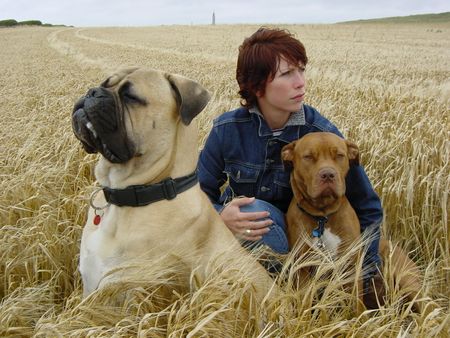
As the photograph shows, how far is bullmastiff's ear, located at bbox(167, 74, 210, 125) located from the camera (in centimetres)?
279

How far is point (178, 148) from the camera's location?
9.39ft

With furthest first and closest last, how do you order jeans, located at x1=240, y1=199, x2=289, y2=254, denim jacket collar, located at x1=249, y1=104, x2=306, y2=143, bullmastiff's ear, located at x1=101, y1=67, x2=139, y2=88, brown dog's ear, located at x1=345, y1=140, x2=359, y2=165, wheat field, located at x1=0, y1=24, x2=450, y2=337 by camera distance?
denim jacket collar, located at x1=249, y1=104, x2=306, y2=143 < jeans, located at x1=240, y1=199, x2=289, y2=254 < brown dog's ear, located at x1=345, y1=140, x2=359, y2=165 < bullmastiff's ear, located at x1=101, y1=67, x2=139, y2=88 < wheat field, located at x1=0, y1=24, x2=450, y2=337

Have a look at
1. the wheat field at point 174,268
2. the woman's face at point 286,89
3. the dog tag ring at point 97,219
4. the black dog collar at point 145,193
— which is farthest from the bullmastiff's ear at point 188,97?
the woman's face at point 286,89

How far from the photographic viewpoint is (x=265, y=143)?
385 centimetres

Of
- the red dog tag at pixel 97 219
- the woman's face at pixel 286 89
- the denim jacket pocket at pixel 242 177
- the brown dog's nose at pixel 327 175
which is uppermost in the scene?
the woman's face at pixel 286 89

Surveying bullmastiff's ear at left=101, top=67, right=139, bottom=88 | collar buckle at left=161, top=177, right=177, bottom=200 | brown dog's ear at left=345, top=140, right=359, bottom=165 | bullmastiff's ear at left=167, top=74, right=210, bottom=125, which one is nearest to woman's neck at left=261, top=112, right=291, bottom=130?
brown dog's ear at left=345, top=140, right=359, bottom=165

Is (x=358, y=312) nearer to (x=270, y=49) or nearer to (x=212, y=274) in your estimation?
(x=212, y=274)

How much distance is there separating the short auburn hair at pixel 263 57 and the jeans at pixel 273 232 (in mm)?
823

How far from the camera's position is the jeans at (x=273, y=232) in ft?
11.7

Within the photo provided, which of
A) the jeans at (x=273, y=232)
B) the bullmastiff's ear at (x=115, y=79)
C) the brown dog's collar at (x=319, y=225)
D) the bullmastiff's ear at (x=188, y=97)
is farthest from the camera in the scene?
the jeans at (x=273, y=232)

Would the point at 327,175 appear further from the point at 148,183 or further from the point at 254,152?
the point at 148,183

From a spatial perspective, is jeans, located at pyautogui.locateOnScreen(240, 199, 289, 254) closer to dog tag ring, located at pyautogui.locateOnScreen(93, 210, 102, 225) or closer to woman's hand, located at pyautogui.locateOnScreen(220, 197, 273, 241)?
woman's hand, located at pyautogui.locateOnScreen(220, 197, 273, 241)

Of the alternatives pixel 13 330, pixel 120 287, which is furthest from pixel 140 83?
pixel 13 330

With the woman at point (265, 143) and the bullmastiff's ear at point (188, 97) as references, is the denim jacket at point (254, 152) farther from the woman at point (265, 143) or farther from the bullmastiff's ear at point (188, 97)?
the bullmastiff's ear at point (188, 97)
